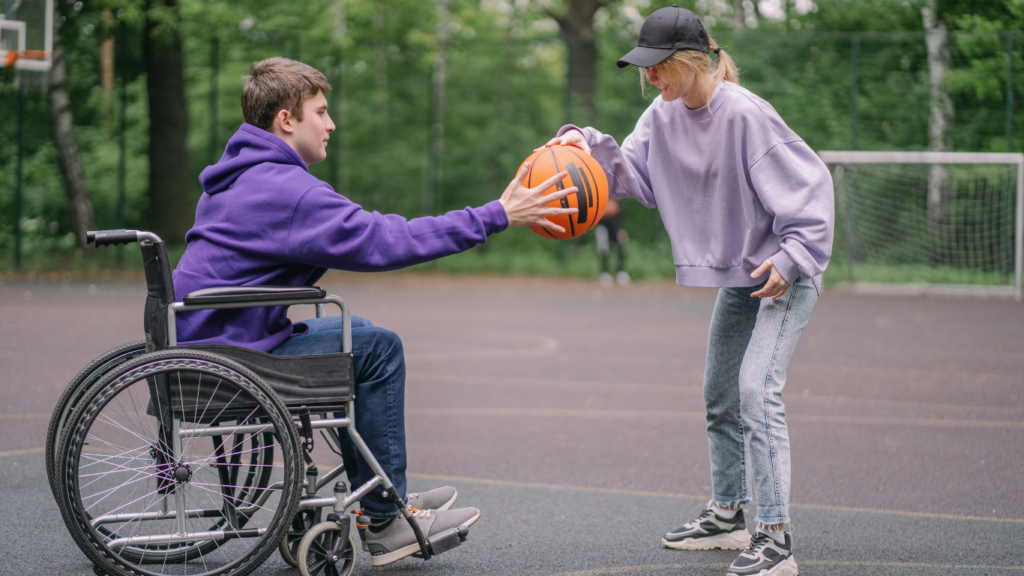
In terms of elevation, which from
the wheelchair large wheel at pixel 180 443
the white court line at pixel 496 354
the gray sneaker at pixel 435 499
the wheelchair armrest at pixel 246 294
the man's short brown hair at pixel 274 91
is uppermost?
the man's short brown hair at pixel 274 91

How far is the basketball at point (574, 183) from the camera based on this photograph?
337cm

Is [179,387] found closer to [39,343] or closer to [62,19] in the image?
[39,343]

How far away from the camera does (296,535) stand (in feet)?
10.7

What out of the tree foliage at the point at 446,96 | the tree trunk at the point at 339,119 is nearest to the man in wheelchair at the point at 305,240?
the tree foliage at the point at 446,96

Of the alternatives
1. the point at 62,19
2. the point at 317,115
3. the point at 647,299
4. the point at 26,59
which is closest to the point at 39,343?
the point at 26,59

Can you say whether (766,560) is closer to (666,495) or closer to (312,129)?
(666,495)

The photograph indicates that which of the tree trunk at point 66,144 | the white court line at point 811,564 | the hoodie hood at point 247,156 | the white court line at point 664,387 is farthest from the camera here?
the tree trunk at point 66,144

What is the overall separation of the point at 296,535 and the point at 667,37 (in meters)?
2.04

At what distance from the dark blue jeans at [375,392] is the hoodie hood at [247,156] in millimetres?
544

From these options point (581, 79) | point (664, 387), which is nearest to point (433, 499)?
point (664, 387)

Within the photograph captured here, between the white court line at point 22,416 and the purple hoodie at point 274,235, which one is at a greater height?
the purple hoodie at point 274,235

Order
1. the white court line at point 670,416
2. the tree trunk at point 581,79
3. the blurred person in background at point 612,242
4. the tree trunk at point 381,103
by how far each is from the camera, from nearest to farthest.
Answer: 1. the white court line at point 670,416
2. the blurred person in background at point 612,242
3. the tree trunk at point 581,79
4. the tree trunk at point 381,103

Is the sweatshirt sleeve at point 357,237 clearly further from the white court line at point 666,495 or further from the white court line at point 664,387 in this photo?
the white court line at point 664,387

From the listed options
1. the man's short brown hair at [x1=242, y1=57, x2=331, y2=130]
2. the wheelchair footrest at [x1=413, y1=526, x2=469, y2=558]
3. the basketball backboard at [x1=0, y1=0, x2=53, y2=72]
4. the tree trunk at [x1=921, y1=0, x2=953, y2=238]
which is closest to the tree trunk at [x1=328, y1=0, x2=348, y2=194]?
the basketball backboard at [x1=0, y1=0, x2=53, y2=72]
